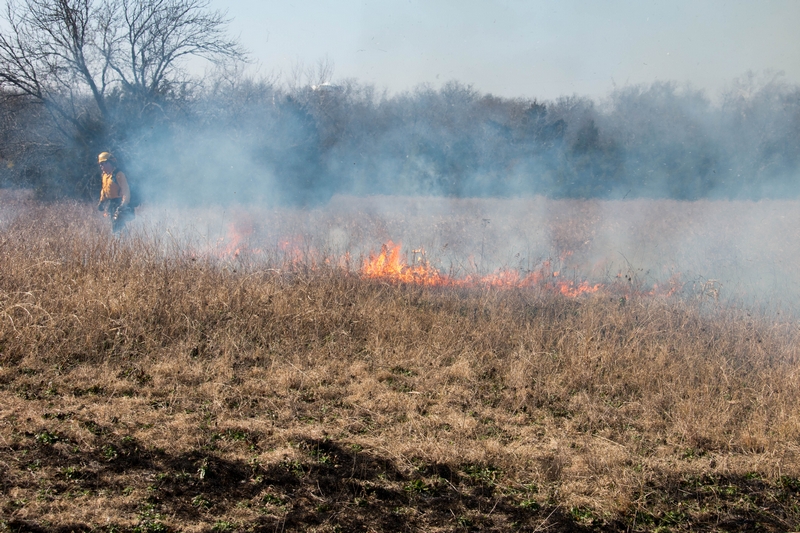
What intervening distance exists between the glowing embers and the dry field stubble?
0.40m

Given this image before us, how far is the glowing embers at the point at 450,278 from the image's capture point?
6844 mm

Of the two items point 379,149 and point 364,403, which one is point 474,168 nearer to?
point 379,149

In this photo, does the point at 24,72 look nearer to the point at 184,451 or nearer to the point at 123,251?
the point at 123,251

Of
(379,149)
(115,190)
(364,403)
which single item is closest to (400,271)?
(364,403)

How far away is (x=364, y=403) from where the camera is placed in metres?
4.03

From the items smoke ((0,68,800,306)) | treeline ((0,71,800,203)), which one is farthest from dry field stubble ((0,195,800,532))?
treeline ((0,71,800,203))

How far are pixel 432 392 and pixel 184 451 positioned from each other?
188cm

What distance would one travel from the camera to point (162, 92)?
1430 centimetres

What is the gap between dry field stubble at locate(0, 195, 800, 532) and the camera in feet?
9.30

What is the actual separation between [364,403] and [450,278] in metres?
3.24

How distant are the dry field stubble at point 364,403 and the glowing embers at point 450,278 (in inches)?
15.6

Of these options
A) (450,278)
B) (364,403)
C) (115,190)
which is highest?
(115,190)

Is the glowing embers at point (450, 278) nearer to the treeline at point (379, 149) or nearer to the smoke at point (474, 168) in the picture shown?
the smoke at point (474, 168)

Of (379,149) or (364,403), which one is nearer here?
(364,403)
